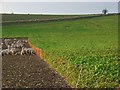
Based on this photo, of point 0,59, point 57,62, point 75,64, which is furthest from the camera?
point 0,59

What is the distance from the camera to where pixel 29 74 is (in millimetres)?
25969

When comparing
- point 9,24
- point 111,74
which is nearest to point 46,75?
point 111,74

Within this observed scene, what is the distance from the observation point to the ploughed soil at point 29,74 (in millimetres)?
22339

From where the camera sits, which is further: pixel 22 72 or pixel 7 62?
pixel 7 62

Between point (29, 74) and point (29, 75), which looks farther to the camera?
point (29, 74)

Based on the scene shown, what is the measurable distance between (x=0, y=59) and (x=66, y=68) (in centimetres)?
1089

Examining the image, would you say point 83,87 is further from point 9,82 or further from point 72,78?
point 9,82

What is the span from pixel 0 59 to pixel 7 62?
82.6 inches

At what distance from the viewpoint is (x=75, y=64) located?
24.8 m

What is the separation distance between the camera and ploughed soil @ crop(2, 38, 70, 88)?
22.3 m

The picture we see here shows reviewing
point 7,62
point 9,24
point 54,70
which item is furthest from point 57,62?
point 9,24

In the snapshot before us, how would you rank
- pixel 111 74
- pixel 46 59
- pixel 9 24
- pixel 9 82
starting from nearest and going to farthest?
pixel 111 74
pixel 9 82
pixel 46 59
pixel 9 24

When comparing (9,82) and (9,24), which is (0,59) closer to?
(9,82)

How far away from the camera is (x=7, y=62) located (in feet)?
108
